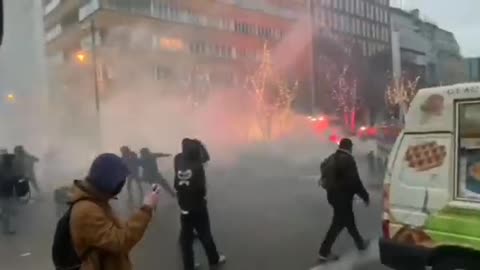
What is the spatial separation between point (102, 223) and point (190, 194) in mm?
3102

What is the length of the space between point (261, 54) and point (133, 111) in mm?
11853

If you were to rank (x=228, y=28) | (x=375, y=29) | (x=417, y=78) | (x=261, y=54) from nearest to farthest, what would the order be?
(x=228, y=28) < (x=261, y=54) < (x=375, y=29) < (x=417, y=78)

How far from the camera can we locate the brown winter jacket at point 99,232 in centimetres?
243

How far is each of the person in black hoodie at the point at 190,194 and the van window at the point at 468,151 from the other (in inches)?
92.4

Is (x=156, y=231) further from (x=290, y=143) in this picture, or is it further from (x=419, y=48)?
(x=419, y=48)

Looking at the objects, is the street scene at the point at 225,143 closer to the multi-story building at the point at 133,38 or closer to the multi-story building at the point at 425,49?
the multi-story building at the point at 133,38

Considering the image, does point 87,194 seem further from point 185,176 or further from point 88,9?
point 88,9

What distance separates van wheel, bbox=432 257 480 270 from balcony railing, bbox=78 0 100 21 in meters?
20.2

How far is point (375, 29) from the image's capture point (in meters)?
50.4

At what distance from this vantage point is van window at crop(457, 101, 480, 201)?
3844 millimetres

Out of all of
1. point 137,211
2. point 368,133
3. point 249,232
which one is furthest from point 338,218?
point 368,133

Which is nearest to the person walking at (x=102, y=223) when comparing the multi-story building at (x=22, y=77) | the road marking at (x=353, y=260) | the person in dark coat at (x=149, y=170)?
the road marking at (x=353, y=260)

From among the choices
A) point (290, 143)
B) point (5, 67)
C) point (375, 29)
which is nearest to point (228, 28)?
point (290, 143)

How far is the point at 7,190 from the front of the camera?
8430 mm
